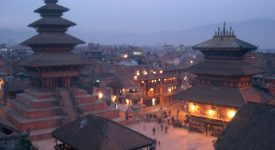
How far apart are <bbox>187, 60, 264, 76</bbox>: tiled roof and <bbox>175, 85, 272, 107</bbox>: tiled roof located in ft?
7.03

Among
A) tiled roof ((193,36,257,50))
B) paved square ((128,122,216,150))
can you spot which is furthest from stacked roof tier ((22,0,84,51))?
tiled roof ((193,36,257,50))

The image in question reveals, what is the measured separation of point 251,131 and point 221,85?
1815 cm

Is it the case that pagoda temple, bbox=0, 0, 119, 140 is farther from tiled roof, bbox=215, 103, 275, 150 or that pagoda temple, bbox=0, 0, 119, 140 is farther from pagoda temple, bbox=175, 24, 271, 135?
tiled roof, bbox=215, 103, 275, 150

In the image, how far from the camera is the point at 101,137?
2375cm

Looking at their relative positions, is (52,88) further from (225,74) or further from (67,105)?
(225,74)

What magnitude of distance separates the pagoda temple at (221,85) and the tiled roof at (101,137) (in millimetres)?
16834

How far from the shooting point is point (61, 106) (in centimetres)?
4244

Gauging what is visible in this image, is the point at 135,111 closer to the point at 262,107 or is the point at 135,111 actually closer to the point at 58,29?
the point at 58,29

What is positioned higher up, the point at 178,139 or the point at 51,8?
the point at 51,8

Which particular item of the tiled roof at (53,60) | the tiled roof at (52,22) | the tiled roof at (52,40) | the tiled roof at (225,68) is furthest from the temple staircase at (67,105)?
the tiled roof at (225,68)

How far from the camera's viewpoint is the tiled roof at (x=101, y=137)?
23344 millimetres

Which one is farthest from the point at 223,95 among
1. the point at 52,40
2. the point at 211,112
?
the point at 52,40

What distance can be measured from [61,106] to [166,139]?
46.3 feet

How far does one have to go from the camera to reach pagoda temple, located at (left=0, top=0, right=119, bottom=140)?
1610 inches
